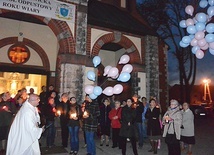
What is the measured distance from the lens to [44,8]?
8.73 m

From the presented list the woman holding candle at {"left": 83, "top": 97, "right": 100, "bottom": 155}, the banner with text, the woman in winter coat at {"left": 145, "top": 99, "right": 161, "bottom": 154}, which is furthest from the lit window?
the woman in winter coat at {"left": 145, "top": 99, "right": 161, "bottom": 154}

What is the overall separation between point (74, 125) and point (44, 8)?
5015mm

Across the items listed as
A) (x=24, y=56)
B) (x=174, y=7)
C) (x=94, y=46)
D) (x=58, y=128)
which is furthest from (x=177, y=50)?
(x=58, y=128)

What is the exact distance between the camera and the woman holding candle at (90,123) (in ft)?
20.2

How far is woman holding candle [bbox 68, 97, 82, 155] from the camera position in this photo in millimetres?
6603

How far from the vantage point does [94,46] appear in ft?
33.5

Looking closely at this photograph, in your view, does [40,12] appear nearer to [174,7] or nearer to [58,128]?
[58,128]

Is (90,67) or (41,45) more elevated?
(41,45)

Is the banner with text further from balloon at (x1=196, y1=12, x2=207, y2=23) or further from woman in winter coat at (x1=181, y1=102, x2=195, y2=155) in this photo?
woman in winter coat at (x1=181, y1=102, x2=195, y2=155)

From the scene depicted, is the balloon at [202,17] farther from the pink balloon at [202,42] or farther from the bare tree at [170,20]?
the bare tree at [170,20]

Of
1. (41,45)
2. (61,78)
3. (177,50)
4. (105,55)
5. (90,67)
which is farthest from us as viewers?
(177,50)

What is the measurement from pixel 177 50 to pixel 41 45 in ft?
47.3

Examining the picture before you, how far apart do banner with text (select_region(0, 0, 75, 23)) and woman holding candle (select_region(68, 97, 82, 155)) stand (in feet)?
13.4

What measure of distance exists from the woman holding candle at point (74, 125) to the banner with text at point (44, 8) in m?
Answer: 4.09
